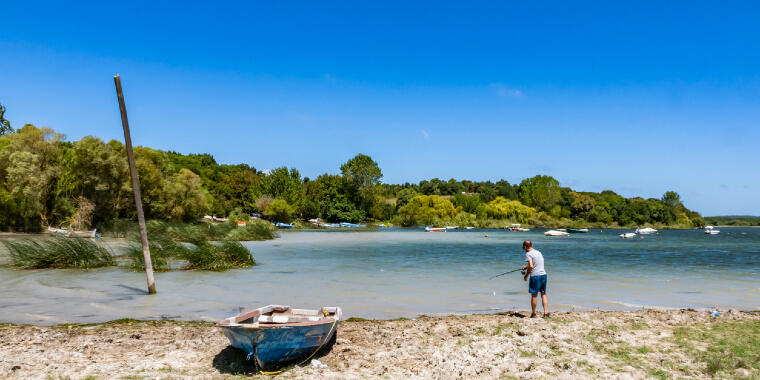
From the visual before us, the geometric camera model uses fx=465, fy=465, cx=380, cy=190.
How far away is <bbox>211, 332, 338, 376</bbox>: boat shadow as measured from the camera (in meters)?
8.82

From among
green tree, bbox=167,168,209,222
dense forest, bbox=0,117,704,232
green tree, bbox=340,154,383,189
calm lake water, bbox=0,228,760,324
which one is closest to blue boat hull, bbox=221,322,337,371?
calm lake water, bbox=0,228,760,324

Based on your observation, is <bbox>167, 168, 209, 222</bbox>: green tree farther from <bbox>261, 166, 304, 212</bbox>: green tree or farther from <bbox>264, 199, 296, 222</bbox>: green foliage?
<bbox>261, 166, 304, 212</bbox>: green tree

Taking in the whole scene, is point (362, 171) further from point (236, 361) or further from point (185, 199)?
point (236, 361)

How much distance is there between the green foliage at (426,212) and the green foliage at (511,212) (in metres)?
13.0

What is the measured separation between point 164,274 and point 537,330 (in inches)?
763

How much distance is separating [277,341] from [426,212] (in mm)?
128507

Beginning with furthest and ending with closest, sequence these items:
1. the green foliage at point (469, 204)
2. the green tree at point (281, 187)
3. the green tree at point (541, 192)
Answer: the green tree at point (541, 192) < the green foliage at point (469, 204) < the green tree at point (281, 187)

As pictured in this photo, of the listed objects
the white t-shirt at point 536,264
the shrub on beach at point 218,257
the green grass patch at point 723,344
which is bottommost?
the green grass patch at point 723,344

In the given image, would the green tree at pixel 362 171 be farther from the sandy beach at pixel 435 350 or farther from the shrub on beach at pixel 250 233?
the sandy beach at pixel 435 350

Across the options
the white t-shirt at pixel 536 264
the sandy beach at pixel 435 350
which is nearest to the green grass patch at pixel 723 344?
the sandy beach at pixel 435 350

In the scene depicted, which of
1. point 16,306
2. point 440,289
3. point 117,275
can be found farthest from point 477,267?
point 16,306

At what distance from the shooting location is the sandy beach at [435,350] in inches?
336

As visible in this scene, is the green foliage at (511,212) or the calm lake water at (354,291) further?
the green foliage at (511,212)

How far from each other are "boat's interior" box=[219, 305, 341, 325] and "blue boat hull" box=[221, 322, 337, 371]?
0.44m
